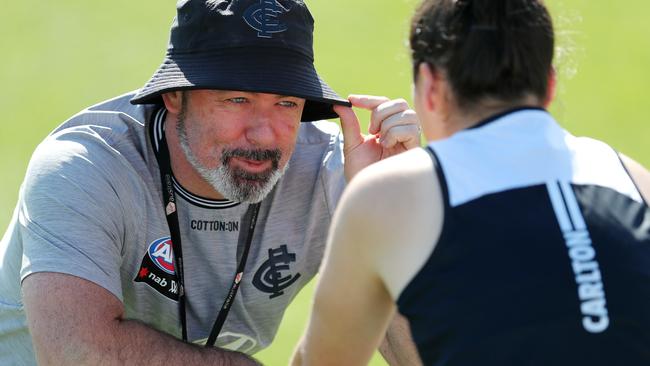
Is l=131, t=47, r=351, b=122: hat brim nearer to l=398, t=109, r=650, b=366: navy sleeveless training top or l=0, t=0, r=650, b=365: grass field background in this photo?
l=398, t=109, r=650, b=366: navy sleeveless training top

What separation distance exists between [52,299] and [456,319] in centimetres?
154

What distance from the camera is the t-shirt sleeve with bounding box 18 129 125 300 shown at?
3.54 m

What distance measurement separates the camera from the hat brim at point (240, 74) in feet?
12.2

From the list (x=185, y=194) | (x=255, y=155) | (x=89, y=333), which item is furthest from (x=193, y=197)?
(x=89, y=333)

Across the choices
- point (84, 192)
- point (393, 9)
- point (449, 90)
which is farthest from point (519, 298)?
point (393, 9)

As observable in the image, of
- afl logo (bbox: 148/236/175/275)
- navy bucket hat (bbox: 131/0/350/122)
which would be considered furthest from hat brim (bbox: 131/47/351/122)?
afl logo (bbox: 148/236/175/275)

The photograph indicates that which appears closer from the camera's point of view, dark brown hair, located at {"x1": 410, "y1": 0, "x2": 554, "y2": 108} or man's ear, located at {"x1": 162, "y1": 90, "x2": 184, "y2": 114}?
dark brown hair, located at {"x1": 410, "y1": 0, "x2": 554, "y2": 108}

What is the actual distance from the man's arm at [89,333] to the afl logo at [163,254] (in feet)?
1.14

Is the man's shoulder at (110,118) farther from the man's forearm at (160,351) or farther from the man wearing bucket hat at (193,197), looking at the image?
the man's forearm at (160,351)

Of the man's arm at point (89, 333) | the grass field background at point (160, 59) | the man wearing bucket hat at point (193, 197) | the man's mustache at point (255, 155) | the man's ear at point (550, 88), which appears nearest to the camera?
the man's ear at point (550, 88)

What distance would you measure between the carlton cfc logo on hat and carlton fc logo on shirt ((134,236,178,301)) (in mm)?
758

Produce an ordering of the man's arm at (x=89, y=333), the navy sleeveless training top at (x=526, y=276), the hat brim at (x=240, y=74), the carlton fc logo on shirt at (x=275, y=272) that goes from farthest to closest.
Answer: the carlton fc logo on shirt at (x=275, y=272) < the hat brim at (x=240, y=74) < the man's arm at (x=89, y=333) < the navy sleeveless training top at (x=526, y=276)

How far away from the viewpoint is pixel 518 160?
2.43 m

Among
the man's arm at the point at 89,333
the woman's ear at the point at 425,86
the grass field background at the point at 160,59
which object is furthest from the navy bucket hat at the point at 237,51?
the grass field background at the point at 160,59
